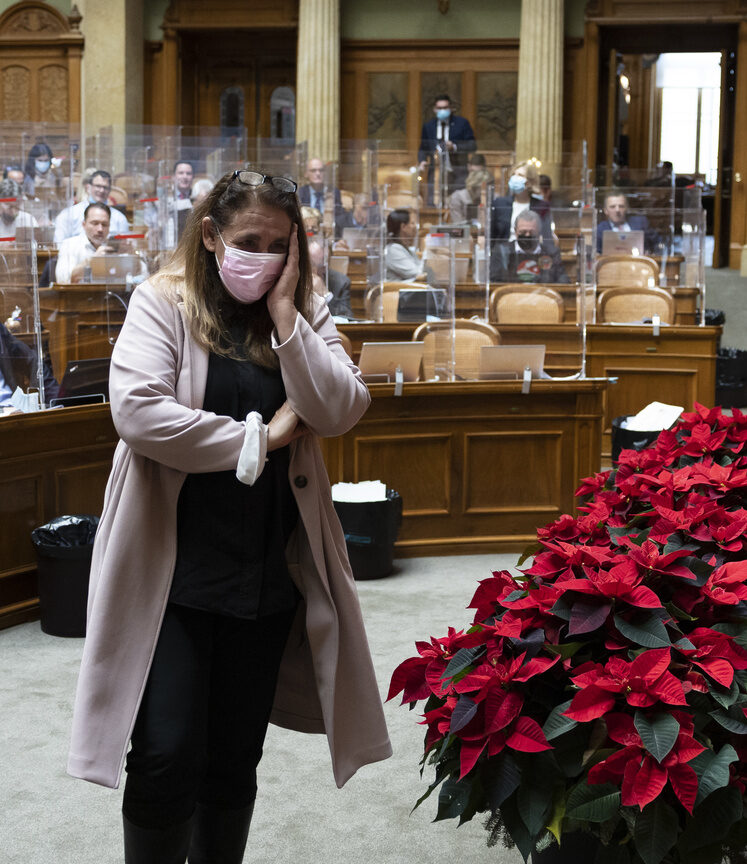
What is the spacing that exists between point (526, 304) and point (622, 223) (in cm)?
292

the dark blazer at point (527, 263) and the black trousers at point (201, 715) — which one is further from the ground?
the dark blazer at point (527, 263)

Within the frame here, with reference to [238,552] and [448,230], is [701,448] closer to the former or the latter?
[238,552]

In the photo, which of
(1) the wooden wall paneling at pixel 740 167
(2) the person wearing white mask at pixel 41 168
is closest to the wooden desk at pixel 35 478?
(2) the person wearing white mask at pixel 41 168

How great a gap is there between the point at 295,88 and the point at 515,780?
1544 cm

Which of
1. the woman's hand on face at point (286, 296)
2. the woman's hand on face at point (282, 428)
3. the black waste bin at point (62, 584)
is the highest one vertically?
the woman's hand on face at point (286, 296)

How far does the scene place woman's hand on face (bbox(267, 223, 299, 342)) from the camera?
6.64 ft

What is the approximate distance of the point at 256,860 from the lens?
2799mm

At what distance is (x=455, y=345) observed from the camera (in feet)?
20.2

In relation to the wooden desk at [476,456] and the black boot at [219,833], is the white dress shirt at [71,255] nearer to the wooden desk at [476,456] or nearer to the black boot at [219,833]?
the wooden desk at [476,456]

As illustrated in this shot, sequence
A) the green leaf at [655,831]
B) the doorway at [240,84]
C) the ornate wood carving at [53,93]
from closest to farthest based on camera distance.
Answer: the green leaf at [655,831]
the ornate wood carving at [53,93]
the doorway at [240,84]

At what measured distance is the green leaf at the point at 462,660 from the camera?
2.07 m

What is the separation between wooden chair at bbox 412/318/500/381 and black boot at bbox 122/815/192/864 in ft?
13.5

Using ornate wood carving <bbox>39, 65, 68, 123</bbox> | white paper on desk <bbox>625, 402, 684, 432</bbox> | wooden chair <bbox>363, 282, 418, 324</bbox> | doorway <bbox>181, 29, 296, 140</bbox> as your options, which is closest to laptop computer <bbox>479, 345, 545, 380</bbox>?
white paper on desk <bbox>625, 402, 684, 432</bbox>

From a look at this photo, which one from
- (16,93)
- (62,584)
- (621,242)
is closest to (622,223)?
(621,242)
